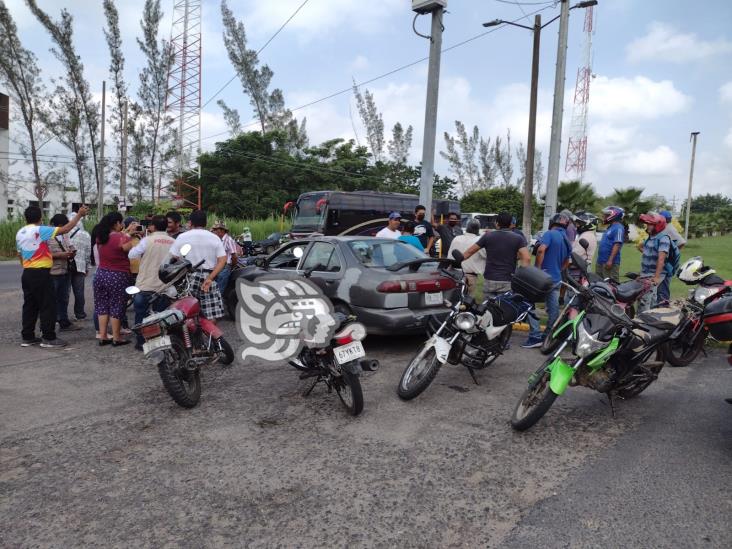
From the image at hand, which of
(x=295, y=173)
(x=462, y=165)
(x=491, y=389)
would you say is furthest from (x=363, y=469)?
(x=462, y=165)

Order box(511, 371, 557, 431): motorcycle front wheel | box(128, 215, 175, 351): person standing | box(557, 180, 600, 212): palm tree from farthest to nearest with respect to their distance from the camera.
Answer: box(557, 180, 600, 212): palm tree → box(128, 215, 175, 351): person standing → box(511, 371, 557, 431): motorcycle front wheel

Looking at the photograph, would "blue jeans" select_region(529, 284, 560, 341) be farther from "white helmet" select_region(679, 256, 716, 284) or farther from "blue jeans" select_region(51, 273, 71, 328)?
"blue jeans" select_region(51, 273, 71, 328)

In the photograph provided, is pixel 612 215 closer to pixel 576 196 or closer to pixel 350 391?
pixel 350 391

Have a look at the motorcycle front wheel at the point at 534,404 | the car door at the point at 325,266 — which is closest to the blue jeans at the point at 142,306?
the car door at the point at 325,266

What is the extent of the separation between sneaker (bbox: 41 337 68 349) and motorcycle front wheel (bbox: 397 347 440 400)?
4360mm

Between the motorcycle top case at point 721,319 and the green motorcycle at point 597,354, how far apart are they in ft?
1.50

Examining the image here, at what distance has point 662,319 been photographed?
13.7ft

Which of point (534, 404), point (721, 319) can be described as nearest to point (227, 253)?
point (534, 404)

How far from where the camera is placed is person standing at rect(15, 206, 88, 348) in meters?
6.12

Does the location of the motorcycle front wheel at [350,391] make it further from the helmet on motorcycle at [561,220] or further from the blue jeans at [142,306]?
the helmet on motorcycle at [561,220]

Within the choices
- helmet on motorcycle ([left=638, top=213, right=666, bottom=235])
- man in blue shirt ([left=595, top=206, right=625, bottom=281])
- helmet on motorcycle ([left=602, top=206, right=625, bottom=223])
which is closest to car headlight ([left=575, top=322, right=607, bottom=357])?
helmet on motorcycle ([left=638, top=213, right=666, bottom=235])

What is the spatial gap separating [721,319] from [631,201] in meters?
20.7

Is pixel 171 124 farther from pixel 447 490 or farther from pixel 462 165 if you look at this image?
pixel 447 490

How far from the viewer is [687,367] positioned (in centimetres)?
581
